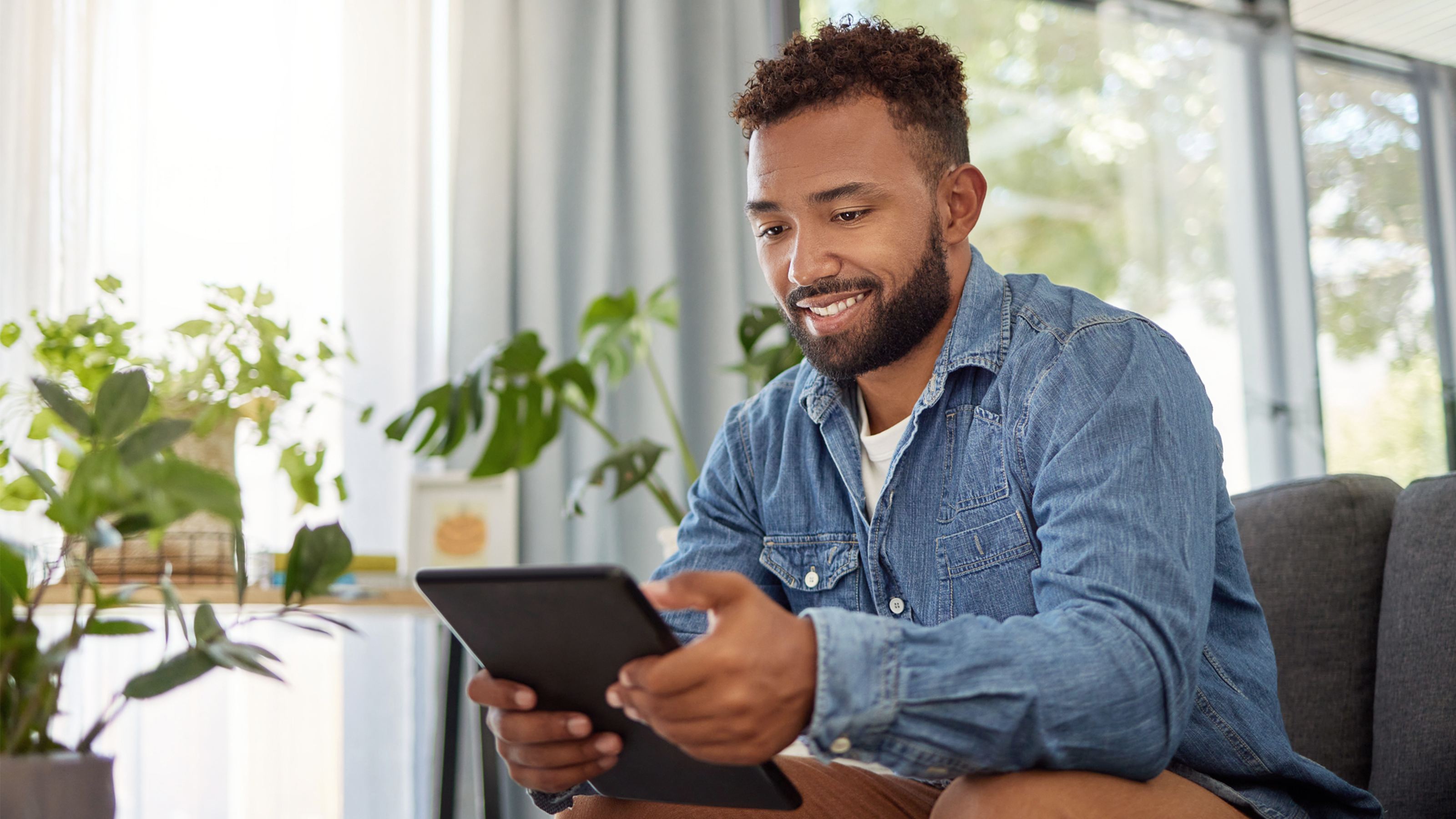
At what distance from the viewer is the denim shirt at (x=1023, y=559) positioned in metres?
0.71

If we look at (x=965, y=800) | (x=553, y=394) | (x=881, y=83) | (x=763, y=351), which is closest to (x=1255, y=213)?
(x=763, y=351)

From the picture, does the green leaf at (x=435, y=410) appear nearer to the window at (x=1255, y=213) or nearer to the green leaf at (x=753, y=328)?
the green leaf at (x=753, y=328)

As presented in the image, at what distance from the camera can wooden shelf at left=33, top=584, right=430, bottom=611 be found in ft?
4.51

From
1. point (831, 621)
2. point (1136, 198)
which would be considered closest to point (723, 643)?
point (831, 621)

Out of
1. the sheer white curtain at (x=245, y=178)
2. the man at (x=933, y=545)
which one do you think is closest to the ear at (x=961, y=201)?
the man at (x=933, y=545)

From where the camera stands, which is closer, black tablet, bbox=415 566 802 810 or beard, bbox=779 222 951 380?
black tablet, bbox=415 566 802 810

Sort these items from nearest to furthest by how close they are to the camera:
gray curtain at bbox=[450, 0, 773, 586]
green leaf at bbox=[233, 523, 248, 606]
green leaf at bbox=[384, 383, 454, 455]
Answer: green leaf at bbox=[233, 523, 248, 606], green leaf at bbox=[384, 383, 454, 455], gray curtain at bbox=[450, 0, 773, 586]

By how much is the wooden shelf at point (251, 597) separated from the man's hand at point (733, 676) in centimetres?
76

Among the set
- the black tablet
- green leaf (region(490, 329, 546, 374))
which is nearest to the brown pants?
the black tablet

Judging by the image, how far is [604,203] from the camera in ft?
7.45

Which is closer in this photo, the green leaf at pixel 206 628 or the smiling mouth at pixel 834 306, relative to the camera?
the green leaf at pixel 206 628

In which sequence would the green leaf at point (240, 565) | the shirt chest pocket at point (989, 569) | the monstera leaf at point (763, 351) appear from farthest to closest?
the monstera leaf at point (763, 351) → the shirt chest pocket at point (989, 569) → the green leaf at point (240, 565)

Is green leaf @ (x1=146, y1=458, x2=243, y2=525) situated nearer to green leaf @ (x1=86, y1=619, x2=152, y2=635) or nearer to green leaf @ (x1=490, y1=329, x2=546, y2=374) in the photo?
green leaf @ (x1=86, y1=619, x2=152, y2=635)

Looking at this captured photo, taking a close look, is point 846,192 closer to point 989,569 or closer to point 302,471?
point 989,569
